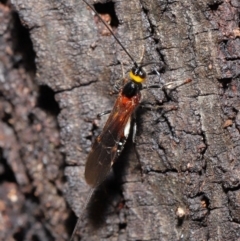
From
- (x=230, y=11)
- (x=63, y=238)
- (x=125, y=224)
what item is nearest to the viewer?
(x=230, y=11)

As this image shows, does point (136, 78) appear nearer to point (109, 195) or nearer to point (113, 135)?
point (113, 135)

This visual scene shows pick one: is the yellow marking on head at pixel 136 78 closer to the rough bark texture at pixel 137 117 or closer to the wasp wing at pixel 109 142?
the rough bark texture at pixel 137 117

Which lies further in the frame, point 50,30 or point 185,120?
point 50,30

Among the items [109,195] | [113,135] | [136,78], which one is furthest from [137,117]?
[109,195]

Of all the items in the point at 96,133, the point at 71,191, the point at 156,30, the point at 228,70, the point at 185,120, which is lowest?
the point at 71,191

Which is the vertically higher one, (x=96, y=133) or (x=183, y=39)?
(x=183, y=39)

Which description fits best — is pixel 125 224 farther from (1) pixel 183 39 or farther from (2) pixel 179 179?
(1) pixel 183 39

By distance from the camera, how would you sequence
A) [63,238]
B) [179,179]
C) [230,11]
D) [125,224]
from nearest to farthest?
[230,11]
[179,179]
[125,224]
[63,238]

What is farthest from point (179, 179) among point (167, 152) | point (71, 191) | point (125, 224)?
point (71, 191)
